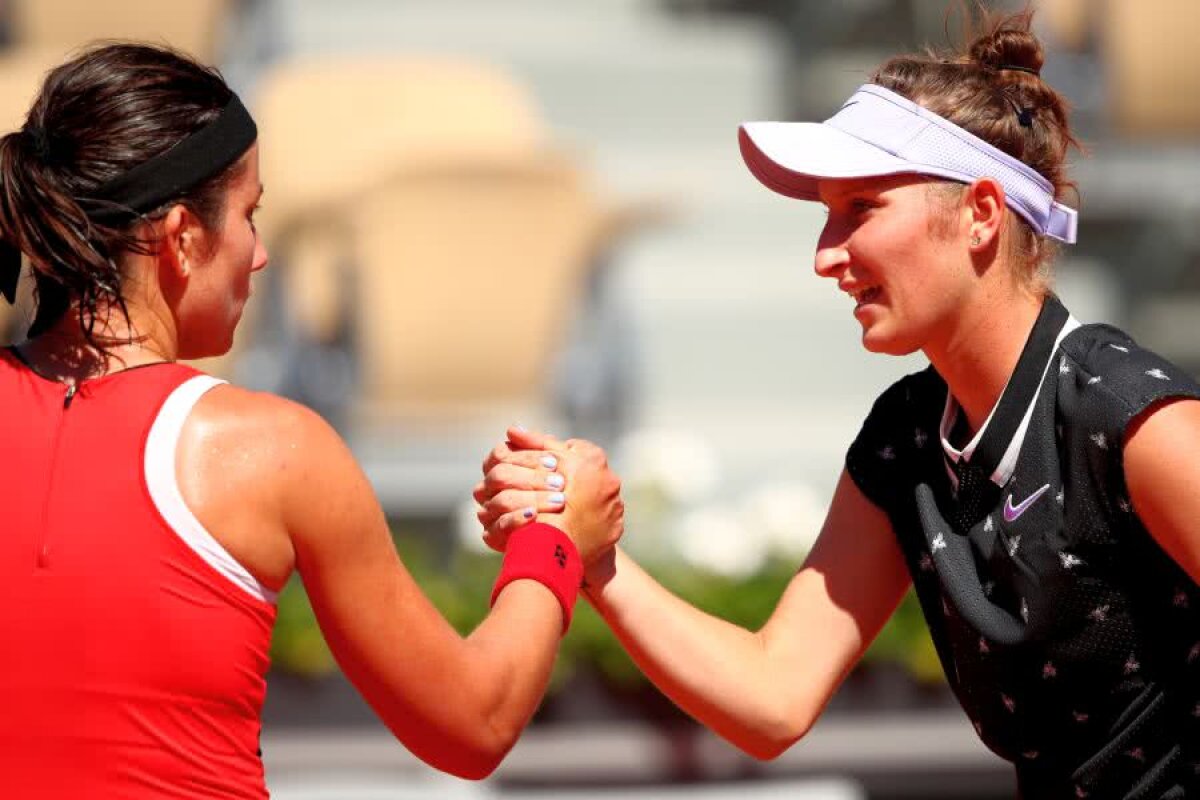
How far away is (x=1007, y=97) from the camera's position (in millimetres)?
2256

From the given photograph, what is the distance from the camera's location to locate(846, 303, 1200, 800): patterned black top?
2.06 m

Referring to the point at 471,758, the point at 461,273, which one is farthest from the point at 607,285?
the point at 471,758

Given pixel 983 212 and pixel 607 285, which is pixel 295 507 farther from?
pixel 607 285

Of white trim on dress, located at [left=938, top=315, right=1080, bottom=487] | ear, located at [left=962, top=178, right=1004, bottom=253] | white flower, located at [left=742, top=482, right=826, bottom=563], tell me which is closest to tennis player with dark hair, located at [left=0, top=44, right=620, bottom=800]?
white trim on dress, located at [left=938, top=315, right=1080, bottom=487]

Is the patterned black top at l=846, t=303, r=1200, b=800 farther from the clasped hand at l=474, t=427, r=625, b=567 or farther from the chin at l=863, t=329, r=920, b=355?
the clasped hand at l=474, t=427, r=625, b=567

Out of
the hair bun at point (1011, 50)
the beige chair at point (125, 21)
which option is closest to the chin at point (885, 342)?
the hair bun at point (1011, 50)

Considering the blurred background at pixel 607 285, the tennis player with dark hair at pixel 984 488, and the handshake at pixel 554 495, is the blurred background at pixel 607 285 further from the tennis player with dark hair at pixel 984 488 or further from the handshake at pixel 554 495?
the handshake at pixel 554 495

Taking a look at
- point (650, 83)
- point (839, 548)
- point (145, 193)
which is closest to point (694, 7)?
point (650, 83)

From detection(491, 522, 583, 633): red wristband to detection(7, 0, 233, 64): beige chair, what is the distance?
4.39m

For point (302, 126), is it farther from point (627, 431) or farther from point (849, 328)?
point (849, 328)

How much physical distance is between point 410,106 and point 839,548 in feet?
14.1

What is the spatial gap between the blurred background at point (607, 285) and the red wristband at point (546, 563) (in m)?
0.88

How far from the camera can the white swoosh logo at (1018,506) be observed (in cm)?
212

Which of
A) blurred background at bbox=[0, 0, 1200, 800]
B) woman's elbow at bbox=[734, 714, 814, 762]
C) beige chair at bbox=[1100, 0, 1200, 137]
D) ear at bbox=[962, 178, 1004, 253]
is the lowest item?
blurred background at bbox=[0, 0, 1200, 800]
